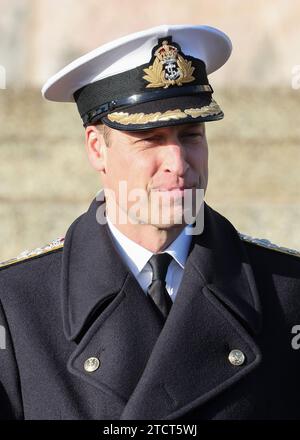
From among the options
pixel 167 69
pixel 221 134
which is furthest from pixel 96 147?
pixel 221 134

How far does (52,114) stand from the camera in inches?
251

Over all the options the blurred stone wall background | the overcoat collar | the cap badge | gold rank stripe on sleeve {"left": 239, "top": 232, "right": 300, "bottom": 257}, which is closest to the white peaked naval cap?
the cap badge

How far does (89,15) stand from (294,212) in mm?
1488

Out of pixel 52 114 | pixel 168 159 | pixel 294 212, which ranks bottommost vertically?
pixel 294 212

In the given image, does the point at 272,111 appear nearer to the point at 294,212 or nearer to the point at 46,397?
the point at 294,212

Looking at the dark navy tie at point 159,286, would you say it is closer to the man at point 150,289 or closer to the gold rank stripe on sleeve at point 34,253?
the man at point 150,289

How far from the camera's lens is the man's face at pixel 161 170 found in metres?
3.45

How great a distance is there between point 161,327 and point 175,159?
0.51 m

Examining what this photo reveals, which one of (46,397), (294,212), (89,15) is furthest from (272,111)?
(46,397)

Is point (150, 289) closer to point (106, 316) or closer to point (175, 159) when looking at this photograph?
point (106, 316)

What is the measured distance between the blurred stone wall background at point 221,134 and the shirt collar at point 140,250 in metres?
2.61

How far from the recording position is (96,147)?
3721mm

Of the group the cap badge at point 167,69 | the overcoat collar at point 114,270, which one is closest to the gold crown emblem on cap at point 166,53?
the cap badge at point 167,69
